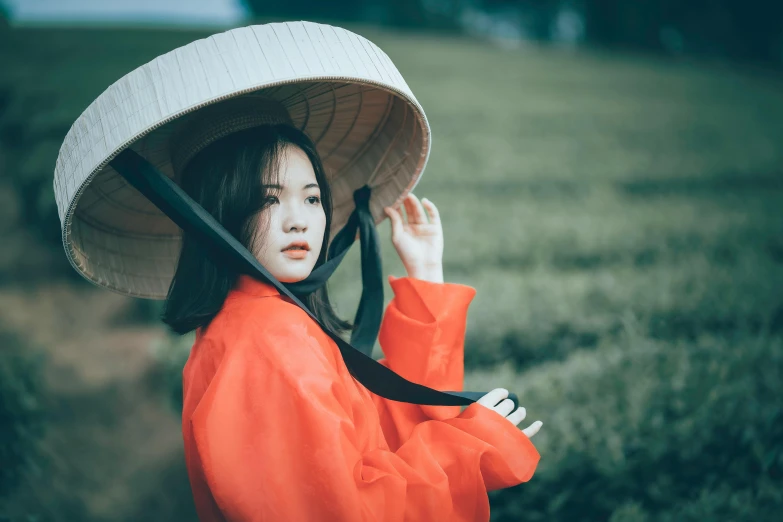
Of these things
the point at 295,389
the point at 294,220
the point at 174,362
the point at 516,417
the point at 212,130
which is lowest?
the point at 174,362

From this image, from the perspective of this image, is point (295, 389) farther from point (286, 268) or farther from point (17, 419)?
point (17, 419)

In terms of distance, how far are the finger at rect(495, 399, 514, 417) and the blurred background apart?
0.97 m

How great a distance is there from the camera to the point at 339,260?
1551 mm

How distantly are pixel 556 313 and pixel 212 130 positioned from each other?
117 inches

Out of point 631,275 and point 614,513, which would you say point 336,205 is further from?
point 631,275

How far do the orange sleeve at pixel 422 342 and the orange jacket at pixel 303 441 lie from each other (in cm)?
19

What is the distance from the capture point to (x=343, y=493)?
1122 mm

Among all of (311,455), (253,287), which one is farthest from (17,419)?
(311,455)

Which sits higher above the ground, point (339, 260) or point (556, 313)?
point (339, 260)

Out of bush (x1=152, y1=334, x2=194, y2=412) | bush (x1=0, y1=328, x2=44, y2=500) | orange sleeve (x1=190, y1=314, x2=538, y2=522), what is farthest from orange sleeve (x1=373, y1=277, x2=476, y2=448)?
bush (x1=152, y1=334, x2=194, y2=412)

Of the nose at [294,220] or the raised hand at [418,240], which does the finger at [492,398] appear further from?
the nose at [294,220]

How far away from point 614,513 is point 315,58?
1.88 metres

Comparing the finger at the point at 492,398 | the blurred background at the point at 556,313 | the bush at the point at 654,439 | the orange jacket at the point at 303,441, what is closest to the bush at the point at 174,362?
the blurred background at the point at 556,313

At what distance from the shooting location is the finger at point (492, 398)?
1.42m
